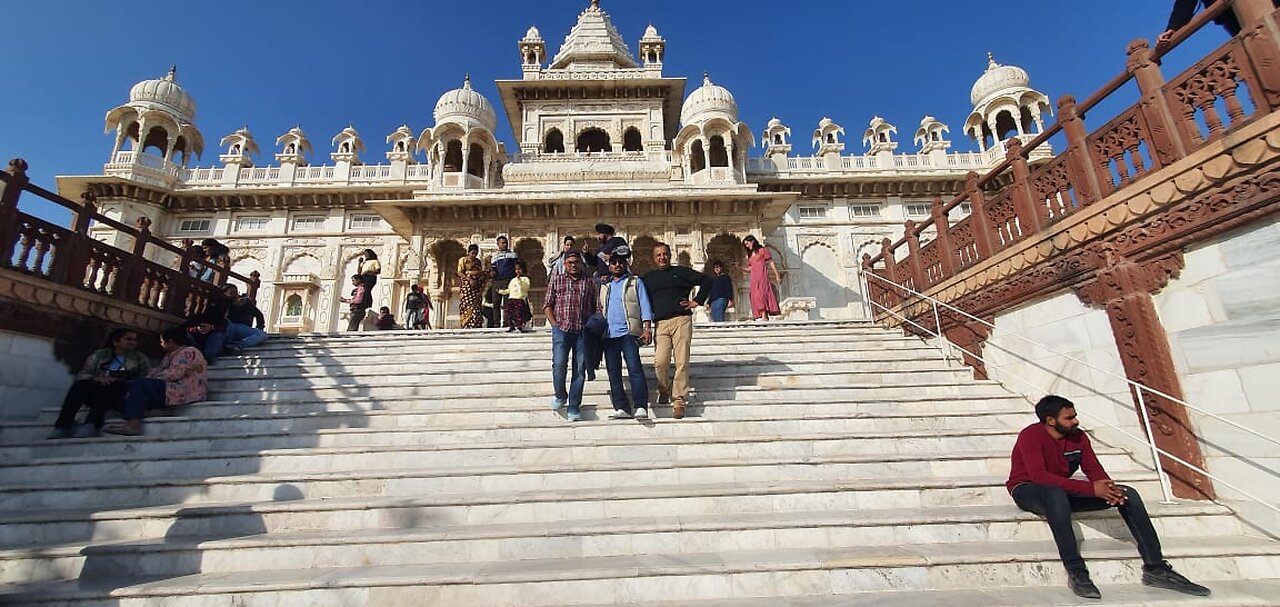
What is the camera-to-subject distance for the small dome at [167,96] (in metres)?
23.2

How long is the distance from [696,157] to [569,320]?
55.8 ft

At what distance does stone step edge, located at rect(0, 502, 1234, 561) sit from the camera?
3277 mm

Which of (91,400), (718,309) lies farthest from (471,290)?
(91,400)

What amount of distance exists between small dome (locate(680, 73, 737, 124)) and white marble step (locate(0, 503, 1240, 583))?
1903cm

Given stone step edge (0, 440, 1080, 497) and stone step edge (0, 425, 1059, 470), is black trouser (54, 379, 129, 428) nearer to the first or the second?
stone step edge (0, 425, 1059, 470)

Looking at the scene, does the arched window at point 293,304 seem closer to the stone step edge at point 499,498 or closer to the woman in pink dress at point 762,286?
the woman in pink dress at point 762,286

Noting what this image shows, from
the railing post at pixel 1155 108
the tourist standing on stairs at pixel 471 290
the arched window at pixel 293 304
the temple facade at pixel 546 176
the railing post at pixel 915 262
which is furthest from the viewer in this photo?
the arched window at pixel 293 304

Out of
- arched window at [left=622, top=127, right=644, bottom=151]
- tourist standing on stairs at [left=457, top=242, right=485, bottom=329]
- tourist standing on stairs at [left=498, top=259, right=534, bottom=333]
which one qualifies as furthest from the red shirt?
arched window at [left=622, top=127, right=644, bottom=151]

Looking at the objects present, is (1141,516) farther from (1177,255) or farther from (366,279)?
(366,279)

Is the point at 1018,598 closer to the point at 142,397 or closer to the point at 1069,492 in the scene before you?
the point at 1069,492

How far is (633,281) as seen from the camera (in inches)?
220

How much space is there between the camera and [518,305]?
29.3 feet

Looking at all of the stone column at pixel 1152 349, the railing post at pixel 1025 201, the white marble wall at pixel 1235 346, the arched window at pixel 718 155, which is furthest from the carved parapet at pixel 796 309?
the arched window at pixel 718 155

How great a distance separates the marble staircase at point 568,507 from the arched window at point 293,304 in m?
19.0
